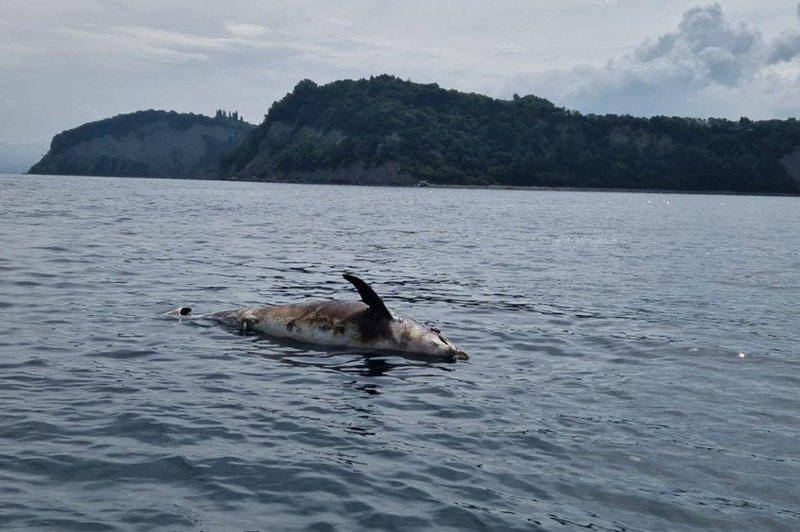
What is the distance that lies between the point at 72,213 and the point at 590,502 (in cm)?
5231

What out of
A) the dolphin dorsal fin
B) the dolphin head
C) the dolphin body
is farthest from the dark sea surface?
the dolphin dorsal fin

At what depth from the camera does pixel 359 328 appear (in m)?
16.2

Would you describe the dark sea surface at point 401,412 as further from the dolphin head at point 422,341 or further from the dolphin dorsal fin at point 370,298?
the dolphin dorsal fin at point 370,298

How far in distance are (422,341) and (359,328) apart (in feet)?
4.21

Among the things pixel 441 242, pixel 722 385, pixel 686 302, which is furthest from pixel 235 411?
pixel 441 242

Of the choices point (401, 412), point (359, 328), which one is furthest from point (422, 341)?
point (401, 412)

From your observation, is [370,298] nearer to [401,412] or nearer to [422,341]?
[422,341]

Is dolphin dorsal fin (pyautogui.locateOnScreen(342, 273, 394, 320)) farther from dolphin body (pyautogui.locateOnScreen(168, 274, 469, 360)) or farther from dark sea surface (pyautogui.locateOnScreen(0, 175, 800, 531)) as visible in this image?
dark sea surface (pyautogui.locateOnScreen(0, 175, 800, 531))

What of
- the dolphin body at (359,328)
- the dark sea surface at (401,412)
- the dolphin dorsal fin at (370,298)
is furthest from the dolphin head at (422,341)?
the dark sea surface at (401,412)

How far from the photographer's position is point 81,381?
40.9 ft

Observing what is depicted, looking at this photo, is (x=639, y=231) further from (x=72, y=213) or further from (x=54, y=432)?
(x=54, y=432)

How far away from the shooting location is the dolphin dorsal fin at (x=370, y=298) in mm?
15016

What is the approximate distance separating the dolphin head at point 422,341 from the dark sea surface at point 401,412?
414mm

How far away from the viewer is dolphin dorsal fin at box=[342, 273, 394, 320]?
15016 millimetres
